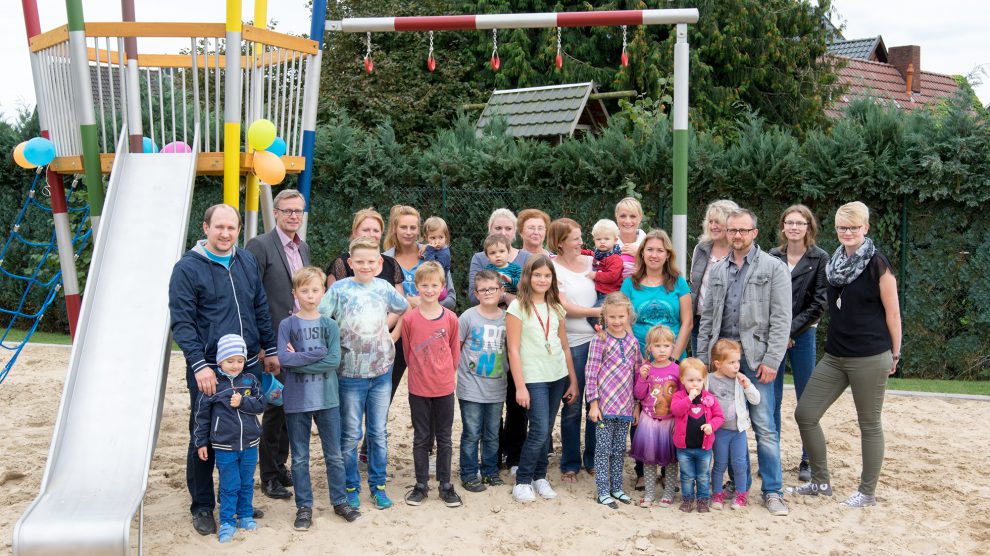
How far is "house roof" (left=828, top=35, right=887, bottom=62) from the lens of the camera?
30.7m

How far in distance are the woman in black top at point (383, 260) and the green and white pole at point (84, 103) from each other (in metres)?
1.47

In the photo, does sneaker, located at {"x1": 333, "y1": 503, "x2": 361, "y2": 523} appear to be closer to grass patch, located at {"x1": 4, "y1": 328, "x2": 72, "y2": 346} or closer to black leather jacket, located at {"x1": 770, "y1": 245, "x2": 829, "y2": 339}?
black leather jacket, located at {"x1": 770, "y1": 245, "x2": 829, "y2": 339}

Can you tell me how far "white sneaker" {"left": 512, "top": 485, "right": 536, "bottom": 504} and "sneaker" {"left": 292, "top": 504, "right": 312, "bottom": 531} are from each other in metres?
1.19

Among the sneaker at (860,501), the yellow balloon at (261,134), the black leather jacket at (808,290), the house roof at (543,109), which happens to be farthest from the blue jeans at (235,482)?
the house roof at (543,109)

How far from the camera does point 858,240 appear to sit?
480cm

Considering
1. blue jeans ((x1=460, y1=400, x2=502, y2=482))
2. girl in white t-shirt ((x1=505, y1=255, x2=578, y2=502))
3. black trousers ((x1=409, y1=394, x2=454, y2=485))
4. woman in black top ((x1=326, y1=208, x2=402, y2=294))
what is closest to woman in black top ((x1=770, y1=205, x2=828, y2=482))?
girl in white t-shirt ((x1=505, y1=255, x2=578, y2=502))

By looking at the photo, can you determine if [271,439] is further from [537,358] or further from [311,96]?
[311,96]

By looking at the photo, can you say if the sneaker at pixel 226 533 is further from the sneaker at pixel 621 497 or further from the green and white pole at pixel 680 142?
the green and white pole at pixel 680 142

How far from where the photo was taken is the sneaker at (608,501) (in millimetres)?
4949

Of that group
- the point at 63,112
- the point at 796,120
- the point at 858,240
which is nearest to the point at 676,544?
the point at 858,240

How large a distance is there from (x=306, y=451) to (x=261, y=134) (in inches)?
79.9

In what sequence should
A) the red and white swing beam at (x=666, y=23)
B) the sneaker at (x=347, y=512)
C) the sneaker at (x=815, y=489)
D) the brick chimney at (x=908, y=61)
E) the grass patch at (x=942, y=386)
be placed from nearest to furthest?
the sneaker at (x=347, y=512)
the sneaker at (x=815, y=489)
the red and white swing beam at (x=666, y=23)
the grass patch at (x=942, y=386)
the brick chimney at (x=908, y=61)

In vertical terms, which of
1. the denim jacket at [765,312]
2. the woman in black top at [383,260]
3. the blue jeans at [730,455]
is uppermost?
the woman in black top at [383,260]

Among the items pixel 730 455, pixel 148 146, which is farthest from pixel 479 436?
pixel 148 146
